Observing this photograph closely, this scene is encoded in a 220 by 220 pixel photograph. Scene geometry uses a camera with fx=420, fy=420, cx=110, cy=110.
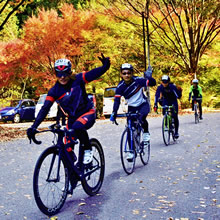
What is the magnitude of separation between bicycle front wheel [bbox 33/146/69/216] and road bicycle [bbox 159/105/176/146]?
6.00 meters

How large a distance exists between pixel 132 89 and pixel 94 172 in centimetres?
215

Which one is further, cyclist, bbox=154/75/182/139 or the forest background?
the forest background

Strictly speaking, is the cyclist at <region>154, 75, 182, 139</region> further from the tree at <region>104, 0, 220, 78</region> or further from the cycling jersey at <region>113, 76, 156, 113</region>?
the tree at <region>104, 0, 220, 78</region>

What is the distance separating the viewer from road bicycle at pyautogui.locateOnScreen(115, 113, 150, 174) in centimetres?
711

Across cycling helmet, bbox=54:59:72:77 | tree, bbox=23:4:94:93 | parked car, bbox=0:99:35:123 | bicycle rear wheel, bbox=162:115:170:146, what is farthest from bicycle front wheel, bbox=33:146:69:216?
parked car, bbox=0:99:35:123

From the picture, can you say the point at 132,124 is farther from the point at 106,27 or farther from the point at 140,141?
the point at 106,27

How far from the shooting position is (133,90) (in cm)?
737

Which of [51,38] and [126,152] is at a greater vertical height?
[51,38]

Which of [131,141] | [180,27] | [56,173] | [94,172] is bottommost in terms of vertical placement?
[94,172]

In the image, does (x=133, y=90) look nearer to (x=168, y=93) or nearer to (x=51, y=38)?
(x=168, y=93)

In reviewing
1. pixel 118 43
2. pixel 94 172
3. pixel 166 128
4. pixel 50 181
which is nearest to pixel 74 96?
pixel 50 181

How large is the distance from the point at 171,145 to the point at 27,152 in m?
3.72

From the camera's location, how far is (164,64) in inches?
1180

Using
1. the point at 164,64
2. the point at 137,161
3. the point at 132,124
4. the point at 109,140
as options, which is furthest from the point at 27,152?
the point at 164,64
